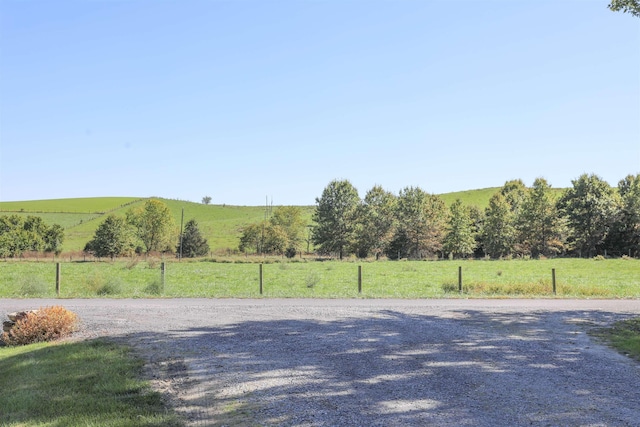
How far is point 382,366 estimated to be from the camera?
700cm

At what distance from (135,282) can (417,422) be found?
84.9ft

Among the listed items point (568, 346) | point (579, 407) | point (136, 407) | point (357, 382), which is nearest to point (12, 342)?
point (136, 407)

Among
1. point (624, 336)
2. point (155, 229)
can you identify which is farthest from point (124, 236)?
point (624, 336)

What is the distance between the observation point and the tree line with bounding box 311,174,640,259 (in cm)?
6172

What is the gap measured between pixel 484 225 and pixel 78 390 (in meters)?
69.8

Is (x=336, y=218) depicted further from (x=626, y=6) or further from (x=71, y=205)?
(x=71, y=205)

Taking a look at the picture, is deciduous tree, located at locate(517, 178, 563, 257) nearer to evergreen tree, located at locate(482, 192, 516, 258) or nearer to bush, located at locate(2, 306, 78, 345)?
evergreen tree, located at locate(482, 192, 516, 258)

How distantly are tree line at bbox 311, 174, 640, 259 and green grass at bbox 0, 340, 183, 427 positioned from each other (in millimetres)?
60298

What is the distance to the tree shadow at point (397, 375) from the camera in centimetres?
508

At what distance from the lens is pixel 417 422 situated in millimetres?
4812

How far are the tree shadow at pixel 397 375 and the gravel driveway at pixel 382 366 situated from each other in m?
0.02

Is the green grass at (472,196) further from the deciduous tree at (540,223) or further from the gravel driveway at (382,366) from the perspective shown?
the gravel driveway at (382,366)

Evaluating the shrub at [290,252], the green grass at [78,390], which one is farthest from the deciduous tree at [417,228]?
the green grass at [78,390]

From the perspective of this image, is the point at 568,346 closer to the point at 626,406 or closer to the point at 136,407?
the point at 626,406
